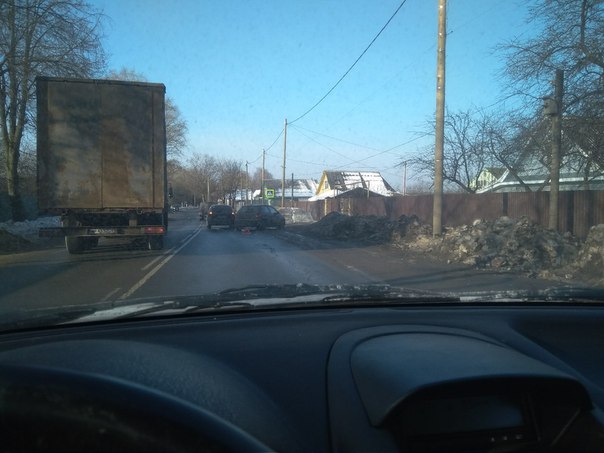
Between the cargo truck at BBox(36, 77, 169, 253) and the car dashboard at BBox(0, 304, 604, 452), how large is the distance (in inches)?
470

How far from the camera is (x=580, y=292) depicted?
3631mm

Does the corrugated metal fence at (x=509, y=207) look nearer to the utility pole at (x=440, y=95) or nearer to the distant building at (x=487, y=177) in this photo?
the distant building at (x=487, y=177)

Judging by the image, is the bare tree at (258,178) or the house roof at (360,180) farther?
the bare tree at (258,178)

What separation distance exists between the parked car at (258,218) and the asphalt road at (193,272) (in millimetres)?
12026

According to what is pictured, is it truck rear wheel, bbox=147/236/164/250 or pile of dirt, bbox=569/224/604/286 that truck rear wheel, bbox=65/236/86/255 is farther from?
pile of dirt, bbox=569/224/604/286

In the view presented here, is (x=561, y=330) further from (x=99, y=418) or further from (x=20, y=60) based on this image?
(x=20, y=60)

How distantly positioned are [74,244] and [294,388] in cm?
1435

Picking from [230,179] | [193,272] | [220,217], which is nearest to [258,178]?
[230,179]

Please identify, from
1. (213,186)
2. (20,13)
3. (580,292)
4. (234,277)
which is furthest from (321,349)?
(213,186)

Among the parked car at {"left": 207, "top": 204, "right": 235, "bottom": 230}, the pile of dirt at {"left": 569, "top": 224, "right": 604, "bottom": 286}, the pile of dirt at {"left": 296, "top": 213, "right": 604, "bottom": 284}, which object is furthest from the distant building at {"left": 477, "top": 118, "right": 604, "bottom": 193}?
the parked car at {"left": 207, "top": 204, "right": 235, "bottom": 230}

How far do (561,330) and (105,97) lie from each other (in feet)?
42.6

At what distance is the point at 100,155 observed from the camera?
13656 mm

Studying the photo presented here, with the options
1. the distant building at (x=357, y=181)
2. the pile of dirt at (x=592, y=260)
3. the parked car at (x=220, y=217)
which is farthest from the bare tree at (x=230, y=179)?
the pile of dirt at (x=592, y=260)

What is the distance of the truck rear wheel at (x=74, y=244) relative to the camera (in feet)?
48.5
